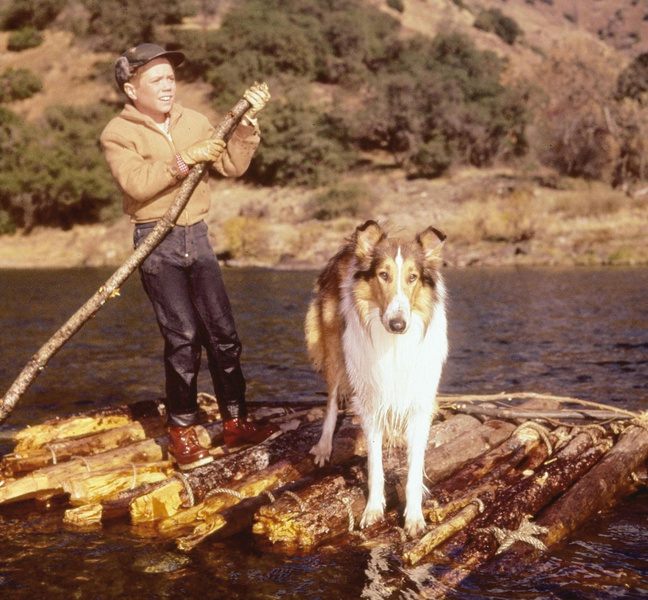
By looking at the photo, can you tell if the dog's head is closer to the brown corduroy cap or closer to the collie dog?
the collie dog

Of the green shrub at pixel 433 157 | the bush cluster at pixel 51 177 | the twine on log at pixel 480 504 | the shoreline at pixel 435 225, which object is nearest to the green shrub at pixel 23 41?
the bush cluster at pixel 51 177

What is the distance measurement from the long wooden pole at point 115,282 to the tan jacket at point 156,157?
211mm

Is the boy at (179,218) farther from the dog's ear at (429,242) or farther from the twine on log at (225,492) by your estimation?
the dog's ear at (429,242)

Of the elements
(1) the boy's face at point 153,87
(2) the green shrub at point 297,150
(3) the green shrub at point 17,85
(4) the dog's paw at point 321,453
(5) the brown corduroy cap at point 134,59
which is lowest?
(4) the dog's paw at point 321,453

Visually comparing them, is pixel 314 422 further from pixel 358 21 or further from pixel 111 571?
pixel 358 21

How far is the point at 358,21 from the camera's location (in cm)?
6150

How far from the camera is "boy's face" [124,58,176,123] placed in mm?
6262

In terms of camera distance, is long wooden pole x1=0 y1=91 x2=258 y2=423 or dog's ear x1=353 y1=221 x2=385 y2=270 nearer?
dog's ear x1=353 y1=221 x2=385 y2=270

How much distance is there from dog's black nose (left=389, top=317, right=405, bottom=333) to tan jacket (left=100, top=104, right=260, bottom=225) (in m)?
2.22

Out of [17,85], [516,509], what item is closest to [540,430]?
[516,509]

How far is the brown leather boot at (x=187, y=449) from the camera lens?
6797 mm

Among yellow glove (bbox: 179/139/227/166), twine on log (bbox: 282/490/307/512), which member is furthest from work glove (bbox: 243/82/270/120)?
twine on log (bbox: 282/490/307/512)

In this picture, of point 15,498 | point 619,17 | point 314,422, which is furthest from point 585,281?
point 619,17

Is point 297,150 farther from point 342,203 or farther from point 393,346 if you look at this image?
point 393,346
